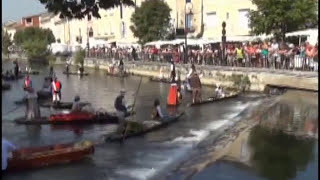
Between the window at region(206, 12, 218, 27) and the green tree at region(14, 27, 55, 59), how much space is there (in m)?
43.4

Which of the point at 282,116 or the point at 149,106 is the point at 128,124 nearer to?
the point at 282,116

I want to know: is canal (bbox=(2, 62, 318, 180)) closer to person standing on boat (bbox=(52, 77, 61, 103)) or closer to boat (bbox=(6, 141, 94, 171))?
boat (bbox=(6, 141, 94, 171))

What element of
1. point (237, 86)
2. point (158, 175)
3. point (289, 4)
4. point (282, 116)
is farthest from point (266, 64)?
point (158, 175)

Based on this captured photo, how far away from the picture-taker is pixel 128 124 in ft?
66.5

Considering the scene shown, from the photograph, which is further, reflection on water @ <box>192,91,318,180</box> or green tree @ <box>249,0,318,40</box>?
green tree @ <box>249,0,318,40</box>

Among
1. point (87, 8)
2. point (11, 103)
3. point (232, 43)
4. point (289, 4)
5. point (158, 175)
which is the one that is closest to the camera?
point (87, 8)

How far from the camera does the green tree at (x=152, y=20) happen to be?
198ft

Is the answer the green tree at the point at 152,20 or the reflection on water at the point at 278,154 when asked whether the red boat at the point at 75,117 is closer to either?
the reflection on water at the point at 278,154

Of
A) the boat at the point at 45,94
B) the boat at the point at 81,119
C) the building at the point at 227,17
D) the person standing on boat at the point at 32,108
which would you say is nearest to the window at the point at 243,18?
the building at the point at 227,17

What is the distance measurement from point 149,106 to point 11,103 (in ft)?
26.0

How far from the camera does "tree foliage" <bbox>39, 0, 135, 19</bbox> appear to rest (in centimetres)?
1112

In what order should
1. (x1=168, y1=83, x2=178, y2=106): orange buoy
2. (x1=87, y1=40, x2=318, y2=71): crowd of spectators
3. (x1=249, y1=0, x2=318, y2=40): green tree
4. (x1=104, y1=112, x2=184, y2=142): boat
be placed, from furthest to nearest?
(x1=249, y1=0, x2=318, y2=40): green tree < (x1=87, y1=40, x2=318, y2=71): crowd of spectators < (x1=168, y1=83, x2=178, y2=106): orange buoy < (x1=104, y1=112, x2=184, y2=142): boat

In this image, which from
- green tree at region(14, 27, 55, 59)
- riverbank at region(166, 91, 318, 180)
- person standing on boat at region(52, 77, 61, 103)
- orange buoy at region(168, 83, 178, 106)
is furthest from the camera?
green tree at region(14, 27, 55, 59)

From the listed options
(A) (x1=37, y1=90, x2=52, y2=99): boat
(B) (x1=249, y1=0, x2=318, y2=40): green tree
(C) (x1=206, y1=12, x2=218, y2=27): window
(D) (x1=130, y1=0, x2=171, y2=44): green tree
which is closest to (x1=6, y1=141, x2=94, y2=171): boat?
(A) (x1=37, y1=90, x2=52, y2=99): boat
